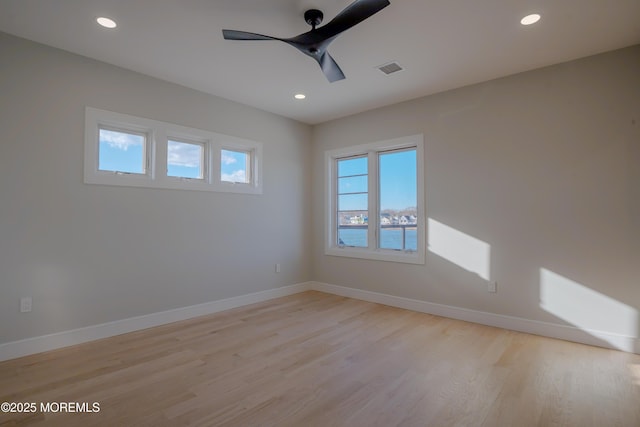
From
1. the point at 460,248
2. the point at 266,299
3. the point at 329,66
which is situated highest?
the point at 329,66

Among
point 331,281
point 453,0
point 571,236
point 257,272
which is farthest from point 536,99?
point 257,272

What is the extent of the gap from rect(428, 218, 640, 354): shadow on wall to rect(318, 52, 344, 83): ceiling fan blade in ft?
8.11

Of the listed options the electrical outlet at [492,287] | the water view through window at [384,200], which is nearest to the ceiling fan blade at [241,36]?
the water view through window at [384,200]

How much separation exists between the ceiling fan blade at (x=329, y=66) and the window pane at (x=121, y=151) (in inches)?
91.1

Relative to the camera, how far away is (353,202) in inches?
201

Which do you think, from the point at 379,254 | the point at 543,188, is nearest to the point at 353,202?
the point at 379,254

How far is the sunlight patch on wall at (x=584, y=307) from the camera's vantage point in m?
2.91

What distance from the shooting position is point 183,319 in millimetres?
3807

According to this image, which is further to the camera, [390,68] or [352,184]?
[352,184]

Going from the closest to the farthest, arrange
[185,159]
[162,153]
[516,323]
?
[516,323], [162,153], [185,159]

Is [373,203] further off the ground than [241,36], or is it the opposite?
[241,36]

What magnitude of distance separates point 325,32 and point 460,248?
2874mm

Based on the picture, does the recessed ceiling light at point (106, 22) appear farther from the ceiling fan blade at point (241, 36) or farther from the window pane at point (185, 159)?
the window pane at point (185, 159)

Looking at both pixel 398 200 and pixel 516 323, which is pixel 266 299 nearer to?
pixel 398 200
